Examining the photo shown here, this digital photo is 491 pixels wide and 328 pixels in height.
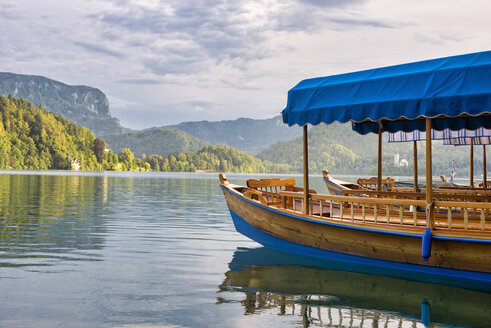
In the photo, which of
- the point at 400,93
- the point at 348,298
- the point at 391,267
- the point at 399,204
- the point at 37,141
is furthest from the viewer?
the point at 37,141

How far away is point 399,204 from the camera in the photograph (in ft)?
24.5

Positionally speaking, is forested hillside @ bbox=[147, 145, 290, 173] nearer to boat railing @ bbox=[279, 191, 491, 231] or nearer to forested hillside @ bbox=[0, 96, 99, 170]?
forested hillside @ bbox=[0, 96, 99, 170]

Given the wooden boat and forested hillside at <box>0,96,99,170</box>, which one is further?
forested hillside at <box>0,96,99,170</box>

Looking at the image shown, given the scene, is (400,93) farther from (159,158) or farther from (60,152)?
(159,158)

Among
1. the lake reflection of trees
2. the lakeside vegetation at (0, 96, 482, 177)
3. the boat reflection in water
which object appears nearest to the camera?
the boat reflection in water

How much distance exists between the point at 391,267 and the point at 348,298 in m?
1.40

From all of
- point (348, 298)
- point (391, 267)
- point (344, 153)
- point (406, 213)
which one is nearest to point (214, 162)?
point (344, 153)

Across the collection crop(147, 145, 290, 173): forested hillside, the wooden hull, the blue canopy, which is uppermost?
crop(147, 145, 290, 173): forested hillside

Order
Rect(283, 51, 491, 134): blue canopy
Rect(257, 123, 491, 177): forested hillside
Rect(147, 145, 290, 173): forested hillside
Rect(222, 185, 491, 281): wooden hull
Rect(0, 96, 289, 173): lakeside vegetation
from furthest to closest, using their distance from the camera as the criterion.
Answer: Rect(147, 145, 290, 173): forested hillside → Rect(257, 123, 491, 177): forested hillside → Rect(0, 96, 289, 173): lakeside vegetation → Rect(222, 185, 491, 281): wooden hull → Rect(283, 51, 491, 134): blue canopy

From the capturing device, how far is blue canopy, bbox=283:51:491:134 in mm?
6645

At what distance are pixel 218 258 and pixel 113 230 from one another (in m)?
5.04

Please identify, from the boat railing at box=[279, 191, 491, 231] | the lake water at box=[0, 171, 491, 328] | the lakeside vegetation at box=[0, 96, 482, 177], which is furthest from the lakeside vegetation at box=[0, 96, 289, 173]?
the boat railing at box=[279, 191, 491, 231]

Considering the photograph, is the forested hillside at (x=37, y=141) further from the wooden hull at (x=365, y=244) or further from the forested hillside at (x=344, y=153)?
the wooden hull at (x=365, y=244)

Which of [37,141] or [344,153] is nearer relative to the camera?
[37,141]
